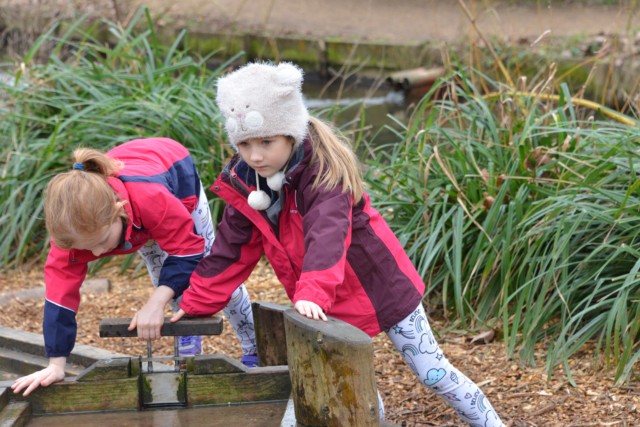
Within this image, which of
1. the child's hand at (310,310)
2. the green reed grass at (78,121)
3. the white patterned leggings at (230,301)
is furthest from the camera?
the green reed grass at (78,121)

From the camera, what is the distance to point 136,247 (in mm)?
3309

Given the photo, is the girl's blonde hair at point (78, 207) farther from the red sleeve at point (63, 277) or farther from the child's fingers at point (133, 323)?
the child's fingers at point (133, 323)

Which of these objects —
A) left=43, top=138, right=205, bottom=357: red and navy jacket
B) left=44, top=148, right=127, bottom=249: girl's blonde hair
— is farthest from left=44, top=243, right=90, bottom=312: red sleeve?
left=44, top=148, right=127, bottom=249: girl's blonde hair

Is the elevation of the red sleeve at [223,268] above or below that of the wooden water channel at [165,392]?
above

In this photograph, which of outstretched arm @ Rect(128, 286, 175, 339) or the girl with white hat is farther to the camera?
outstretched arm @ Rect(128, 286, 175, 339)

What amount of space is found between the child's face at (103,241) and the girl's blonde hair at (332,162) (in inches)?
26.1

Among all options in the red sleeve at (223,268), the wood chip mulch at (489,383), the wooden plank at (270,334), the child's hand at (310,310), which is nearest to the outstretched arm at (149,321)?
the red sleeve at (223,268)

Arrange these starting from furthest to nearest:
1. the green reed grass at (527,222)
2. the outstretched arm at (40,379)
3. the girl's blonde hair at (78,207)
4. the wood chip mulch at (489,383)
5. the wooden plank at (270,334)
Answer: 1. the green reed grass at (527,222)
2. the wood chip mulch at (489,383)
3. the wooden plank at (270,334)
4. the outstretched arm at (40,379)
5. the girl's blonde hair at (78,207)

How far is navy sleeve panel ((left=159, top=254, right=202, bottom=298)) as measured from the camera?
3.17m

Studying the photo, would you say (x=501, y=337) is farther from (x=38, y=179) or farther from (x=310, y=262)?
(x=38, y=179)

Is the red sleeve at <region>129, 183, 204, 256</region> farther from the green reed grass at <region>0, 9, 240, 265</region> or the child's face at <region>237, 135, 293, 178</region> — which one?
the green reed grass at <region>0, 9, 240, 265</region>

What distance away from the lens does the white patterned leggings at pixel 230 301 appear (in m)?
3.71

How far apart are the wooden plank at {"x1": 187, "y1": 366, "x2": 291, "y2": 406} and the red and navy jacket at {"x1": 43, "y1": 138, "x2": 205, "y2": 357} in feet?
1.12

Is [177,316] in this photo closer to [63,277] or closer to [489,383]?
[63,277]
